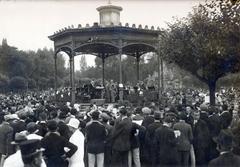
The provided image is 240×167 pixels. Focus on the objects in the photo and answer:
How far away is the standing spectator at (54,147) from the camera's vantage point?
7.05 meters

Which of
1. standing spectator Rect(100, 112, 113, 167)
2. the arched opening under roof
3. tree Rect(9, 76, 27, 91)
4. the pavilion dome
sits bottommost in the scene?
standing spectator Rect(100, 112, 113, 167)

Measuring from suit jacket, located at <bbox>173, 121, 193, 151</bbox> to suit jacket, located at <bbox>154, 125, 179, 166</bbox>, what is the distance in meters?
0.60

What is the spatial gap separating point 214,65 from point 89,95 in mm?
10066

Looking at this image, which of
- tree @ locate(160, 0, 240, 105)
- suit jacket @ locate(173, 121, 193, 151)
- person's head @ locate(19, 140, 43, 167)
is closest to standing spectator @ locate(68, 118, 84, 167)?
person's head @ locate(19, 140, 43, 167)

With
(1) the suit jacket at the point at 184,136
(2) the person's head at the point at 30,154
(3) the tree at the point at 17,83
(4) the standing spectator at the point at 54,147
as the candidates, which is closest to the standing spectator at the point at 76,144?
(4) the standing spectator at the point at 54,147

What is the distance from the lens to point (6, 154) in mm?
9906

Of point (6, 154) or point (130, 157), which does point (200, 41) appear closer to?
point (130, 157)

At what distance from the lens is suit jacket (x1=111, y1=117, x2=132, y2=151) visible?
9594 mm

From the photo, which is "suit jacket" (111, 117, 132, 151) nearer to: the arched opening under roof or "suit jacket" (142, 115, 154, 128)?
"suit jacket" (142, 115, 154, 128)

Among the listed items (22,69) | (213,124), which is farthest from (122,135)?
(22,69)

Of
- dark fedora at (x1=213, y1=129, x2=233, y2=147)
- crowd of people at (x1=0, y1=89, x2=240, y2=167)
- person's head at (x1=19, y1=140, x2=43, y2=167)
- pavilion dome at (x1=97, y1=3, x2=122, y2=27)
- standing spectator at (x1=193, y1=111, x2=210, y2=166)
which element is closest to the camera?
person's head at (x1=19, y1=140, x2=43, y2=167)

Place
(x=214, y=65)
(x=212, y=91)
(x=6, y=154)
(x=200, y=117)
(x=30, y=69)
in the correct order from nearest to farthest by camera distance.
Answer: (x=6, y=154), (x=200, y=117), (x=214, y=65), (x=212, y=91), (x=30, y=69)

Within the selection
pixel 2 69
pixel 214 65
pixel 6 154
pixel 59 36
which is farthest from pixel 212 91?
pixel 2 69

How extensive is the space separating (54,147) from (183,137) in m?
4.00
